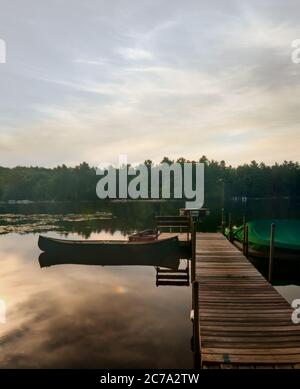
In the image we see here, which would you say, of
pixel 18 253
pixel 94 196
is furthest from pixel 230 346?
pixel 94 196

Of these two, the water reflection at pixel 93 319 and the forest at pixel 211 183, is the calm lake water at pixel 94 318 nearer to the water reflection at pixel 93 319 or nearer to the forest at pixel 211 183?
the water reflection at pixel 93 319

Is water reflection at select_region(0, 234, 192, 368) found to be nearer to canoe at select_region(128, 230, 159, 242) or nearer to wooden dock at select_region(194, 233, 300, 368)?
wooden dock at select_region(194, 233, 300, 368)

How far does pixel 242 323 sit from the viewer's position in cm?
959

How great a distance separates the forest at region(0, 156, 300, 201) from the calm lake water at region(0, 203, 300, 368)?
127 metres

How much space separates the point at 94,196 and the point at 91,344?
482 ft

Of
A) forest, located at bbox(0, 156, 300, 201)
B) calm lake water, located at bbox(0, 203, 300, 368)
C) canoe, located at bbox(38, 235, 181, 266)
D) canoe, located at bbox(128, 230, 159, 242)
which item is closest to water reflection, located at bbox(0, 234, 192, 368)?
calm lake water, located at bbox(0, 203, 300, 368)

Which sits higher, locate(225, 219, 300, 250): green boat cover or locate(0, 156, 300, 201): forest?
locate(0, 156, 300, 201): forest

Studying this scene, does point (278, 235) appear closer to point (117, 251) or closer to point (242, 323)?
point (117, 251)

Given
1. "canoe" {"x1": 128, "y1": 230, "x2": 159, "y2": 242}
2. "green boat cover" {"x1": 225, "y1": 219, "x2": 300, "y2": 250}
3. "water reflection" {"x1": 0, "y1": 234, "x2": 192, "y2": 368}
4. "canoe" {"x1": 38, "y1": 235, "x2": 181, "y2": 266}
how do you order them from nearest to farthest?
"water reflection" {"x1": 0, "y1": 234, "x2": 192, "y2": 368}, "green boat cover" {"x1": 225, "y1": 219, "x2": 300, "y2": 250}, "canoe" {"x1": 38, "y1": 235, "x2": 181, "y2": 266}, "canoe" {"x1": 128, "y1": 230, "x2": 159, "y2": 242}

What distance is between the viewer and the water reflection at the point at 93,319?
11281mm

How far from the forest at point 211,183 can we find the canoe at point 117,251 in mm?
123595

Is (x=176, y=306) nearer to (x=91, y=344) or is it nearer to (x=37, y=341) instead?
(x=91, y=344)

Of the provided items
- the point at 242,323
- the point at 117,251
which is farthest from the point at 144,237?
the point at 242,323

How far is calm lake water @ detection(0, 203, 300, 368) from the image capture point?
37.0 feet
